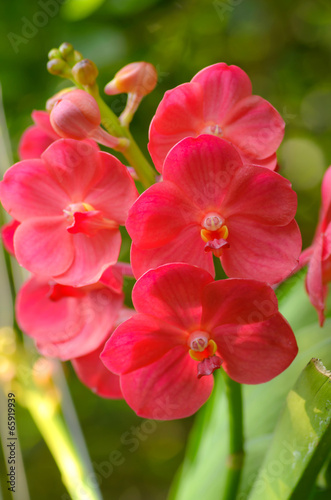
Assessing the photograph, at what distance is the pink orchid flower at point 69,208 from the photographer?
19.1 inches

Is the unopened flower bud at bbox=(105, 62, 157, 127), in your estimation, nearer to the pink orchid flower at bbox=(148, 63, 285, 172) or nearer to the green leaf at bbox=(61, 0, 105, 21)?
the pink orchid flower at bbox=(148, 63, 285, 172)

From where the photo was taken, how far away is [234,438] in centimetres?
53

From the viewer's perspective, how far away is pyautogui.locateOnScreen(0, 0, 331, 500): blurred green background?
3.06ft

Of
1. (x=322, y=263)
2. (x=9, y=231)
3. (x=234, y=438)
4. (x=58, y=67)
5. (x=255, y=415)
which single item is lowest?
(x=255, y=415)

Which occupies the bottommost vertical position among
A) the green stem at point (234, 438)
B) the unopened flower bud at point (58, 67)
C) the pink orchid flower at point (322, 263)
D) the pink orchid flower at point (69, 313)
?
the green stem at point (234, 438)

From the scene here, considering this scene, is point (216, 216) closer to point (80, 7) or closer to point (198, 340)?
point (198, 340)

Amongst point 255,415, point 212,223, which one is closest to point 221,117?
point 212,223

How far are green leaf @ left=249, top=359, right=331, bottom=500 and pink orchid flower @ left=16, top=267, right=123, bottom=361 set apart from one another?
0.62 feet

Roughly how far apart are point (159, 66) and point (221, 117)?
0.52m

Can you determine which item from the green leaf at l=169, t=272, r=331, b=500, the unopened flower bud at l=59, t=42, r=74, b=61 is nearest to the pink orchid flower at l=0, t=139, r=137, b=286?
the unopened flower bud at l=59, t=42, r=74, b=61

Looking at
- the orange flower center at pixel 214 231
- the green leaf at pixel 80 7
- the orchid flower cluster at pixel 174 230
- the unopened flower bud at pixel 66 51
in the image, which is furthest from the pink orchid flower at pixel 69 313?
the green leaf at pixel 80 7

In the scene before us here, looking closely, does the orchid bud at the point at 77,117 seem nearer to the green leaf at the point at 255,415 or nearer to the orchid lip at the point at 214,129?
the orchid lip at the point at 214,129

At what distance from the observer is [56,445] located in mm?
713

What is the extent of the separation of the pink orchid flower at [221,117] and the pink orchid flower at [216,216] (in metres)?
0.04
